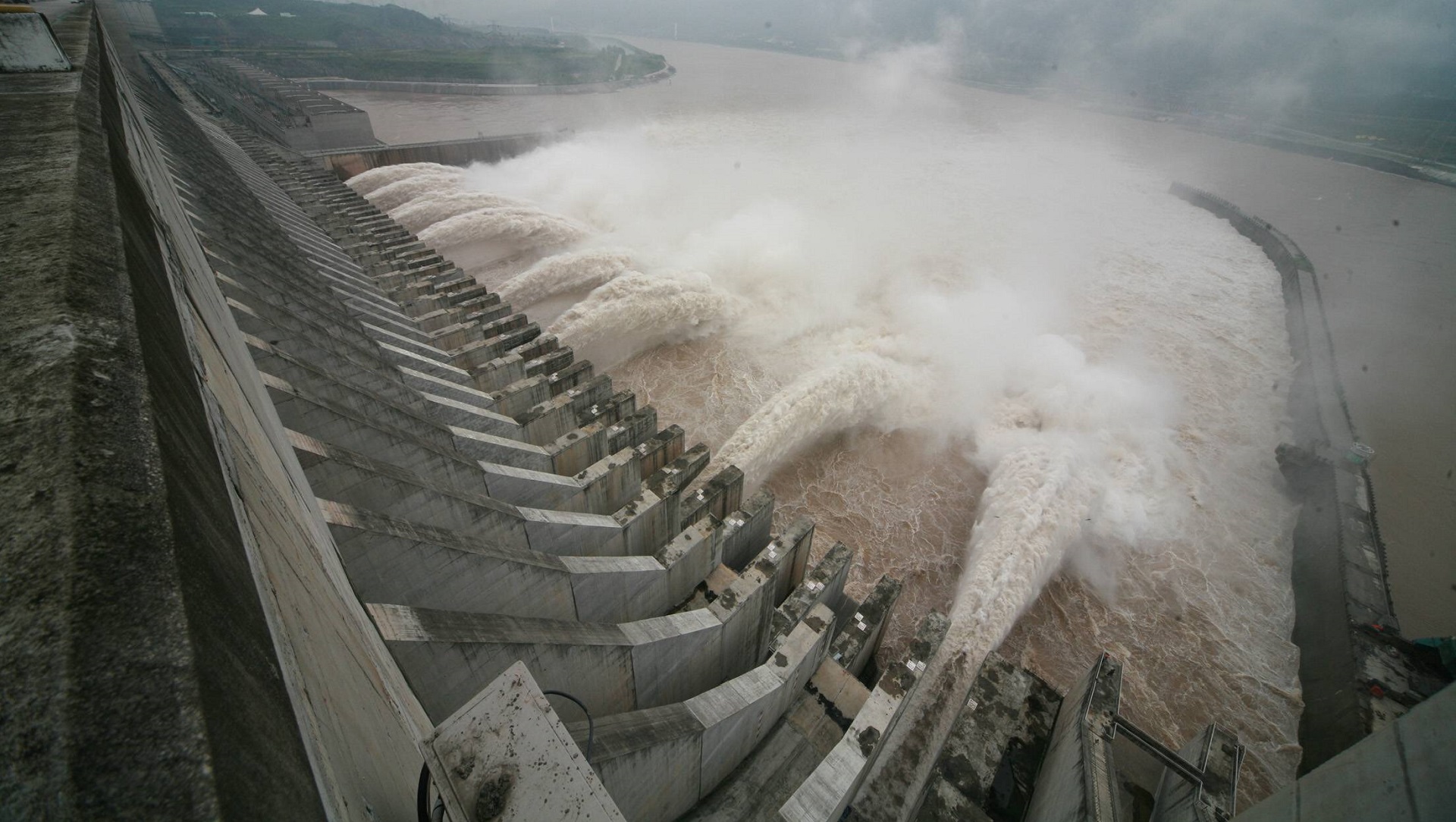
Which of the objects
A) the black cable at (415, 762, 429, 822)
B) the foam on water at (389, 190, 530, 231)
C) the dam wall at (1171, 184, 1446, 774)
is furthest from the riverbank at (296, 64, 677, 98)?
the black cable at (415, 762, 429, 822)

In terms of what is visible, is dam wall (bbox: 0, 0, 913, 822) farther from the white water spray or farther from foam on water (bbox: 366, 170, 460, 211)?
foam on water (bbox: 366, 170, 460, 211)

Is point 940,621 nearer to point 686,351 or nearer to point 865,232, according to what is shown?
point 686,351

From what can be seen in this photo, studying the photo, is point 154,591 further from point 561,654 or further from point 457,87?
point 457,87

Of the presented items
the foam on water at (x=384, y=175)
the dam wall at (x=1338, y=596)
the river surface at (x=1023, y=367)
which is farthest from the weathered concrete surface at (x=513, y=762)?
the foam on water at (x=384, y=175)

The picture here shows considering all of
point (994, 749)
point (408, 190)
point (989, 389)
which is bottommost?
point (994, 749)

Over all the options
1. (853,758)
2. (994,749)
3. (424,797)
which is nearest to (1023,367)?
(994,749)

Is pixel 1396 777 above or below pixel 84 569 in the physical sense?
below
